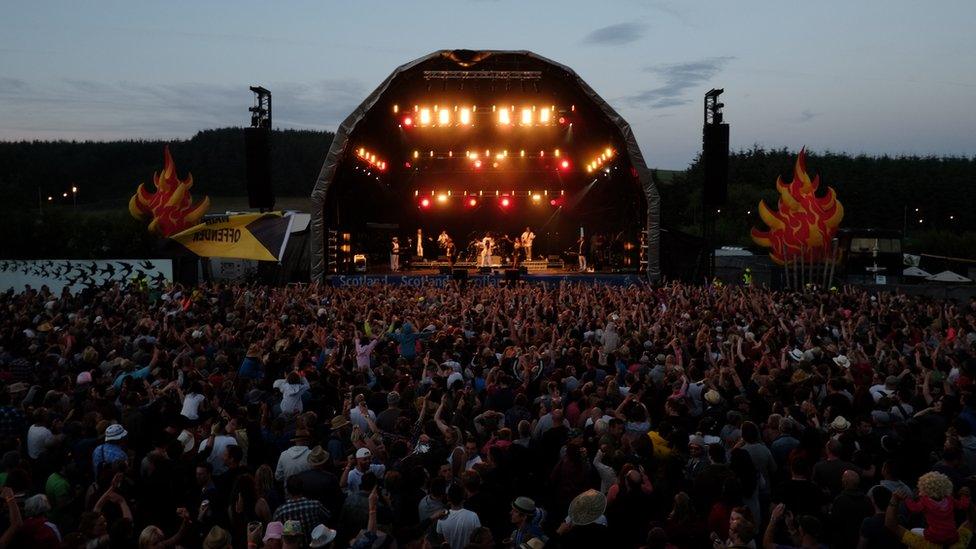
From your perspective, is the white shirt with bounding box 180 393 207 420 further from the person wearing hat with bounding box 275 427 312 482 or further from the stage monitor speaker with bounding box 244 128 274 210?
the stage monitor speaker with bounding box 244 128 274 210

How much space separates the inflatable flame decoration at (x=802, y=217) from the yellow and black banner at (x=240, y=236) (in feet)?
39.5

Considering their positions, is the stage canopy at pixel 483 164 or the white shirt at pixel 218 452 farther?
the stage canopy at pixel 483 164

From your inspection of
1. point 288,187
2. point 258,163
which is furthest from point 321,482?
point 288,187

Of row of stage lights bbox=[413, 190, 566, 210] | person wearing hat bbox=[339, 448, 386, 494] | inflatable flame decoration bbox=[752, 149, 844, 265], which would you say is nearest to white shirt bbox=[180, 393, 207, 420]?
person wearing hat bbox=[339, 448, 386, 494]

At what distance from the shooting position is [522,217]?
3397 centimetres

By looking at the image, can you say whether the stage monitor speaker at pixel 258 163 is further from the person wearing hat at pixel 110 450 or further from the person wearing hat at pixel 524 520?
the person wearing hat at pixel 524 520

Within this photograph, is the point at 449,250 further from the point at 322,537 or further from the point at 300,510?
the point at 322,537

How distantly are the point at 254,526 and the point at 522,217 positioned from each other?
2988cm

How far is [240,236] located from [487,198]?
17346mm

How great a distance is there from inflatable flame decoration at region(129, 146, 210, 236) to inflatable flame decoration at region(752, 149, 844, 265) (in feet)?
A: 50.6

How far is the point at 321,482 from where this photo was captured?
5031 millimetres

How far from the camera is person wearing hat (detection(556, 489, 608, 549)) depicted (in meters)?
Answer: 4.33

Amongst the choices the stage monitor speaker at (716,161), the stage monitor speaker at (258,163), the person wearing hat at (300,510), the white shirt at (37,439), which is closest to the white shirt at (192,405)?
the white shirt at (37,439)

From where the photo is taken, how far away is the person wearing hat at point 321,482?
16.4ft
